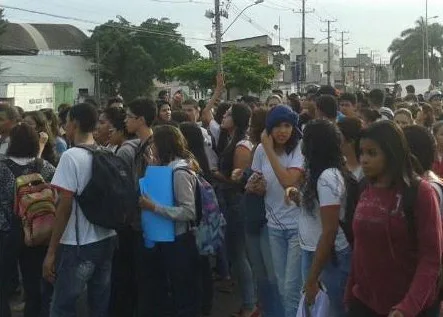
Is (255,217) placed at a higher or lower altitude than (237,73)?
lower

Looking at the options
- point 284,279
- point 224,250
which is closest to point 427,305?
point 284,279

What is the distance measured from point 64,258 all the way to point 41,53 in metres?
65.1

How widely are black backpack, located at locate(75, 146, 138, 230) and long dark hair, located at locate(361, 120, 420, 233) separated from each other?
6.47 ft

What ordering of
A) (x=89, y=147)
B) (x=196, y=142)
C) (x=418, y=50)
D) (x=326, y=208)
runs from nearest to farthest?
(x=326, y=208), (x=89, y=147), (x=196, y=142), (x=418, y=50)

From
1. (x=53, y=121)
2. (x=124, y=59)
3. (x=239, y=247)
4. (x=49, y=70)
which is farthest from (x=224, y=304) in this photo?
(x=124, y=59)

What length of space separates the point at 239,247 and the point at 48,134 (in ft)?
7.20

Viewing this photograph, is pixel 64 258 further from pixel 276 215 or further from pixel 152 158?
pixel 276 215

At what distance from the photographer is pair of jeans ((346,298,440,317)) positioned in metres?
3.08

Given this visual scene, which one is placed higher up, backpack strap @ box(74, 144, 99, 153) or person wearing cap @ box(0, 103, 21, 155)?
person wearing cap @ box(0, 103, 21, 155)

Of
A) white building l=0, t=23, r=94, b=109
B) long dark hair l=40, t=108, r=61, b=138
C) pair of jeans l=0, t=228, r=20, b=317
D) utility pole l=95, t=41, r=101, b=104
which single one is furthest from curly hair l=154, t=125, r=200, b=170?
utility pole l=95, t=41, r=101, b=104

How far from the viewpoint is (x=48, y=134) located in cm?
631

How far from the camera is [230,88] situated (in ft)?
159

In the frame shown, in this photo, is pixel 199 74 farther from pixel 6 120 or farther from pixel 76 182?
pixel 76 182

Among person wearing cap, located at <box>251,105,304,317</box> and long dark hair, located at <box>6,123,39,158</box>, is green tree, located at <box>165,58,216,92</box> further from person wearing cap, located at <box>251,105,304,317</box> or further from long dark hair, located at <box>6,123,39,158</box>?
person wearing cap, located at <box>251,105,304,317</box>
